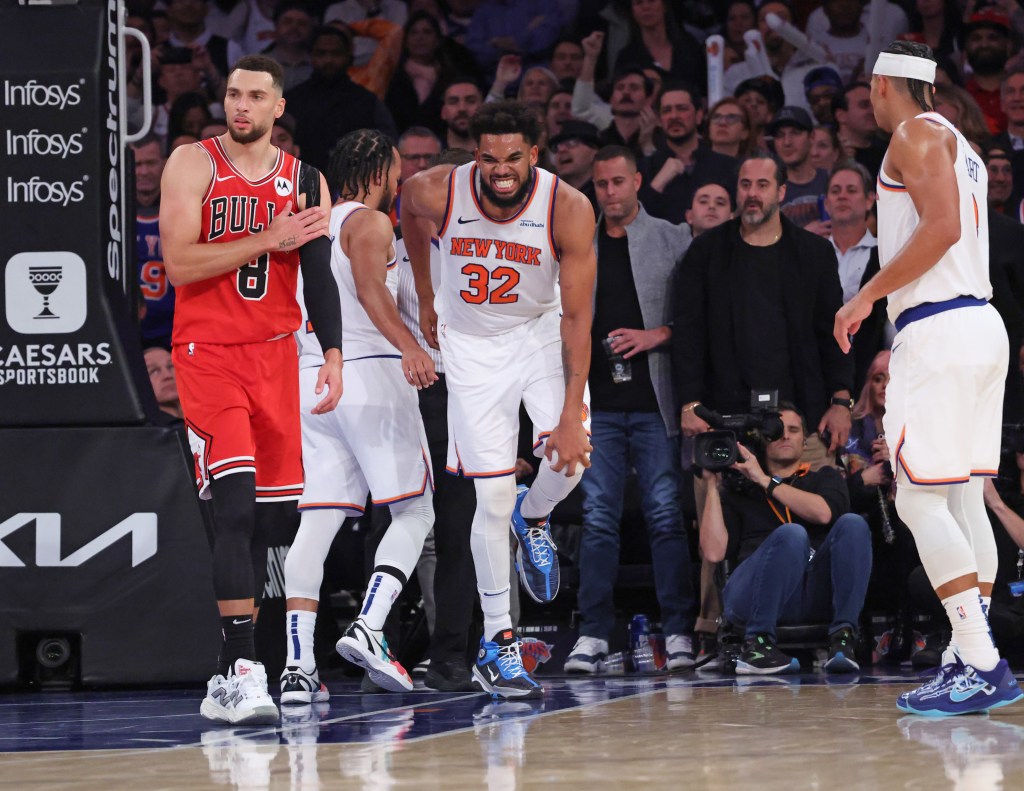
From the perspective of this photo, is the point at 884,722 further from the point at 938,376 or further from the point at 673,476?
the point at 673,476

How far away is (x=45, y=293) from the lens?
5723 millimetres

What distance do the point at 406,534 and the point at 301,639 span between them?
0.55 m

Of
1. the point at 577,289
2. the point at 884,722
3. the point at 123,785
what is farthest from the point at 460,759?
the point at 577,289

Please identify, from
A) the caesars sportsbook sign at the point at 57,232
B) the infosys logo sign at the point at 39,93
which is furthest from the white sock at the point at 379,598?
A: the infosys logo sign at the point at 39,93

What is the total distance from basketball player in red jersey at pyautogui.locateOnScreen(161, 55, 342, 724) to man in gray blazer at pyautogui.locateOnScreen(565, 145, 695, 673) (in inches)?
81.5

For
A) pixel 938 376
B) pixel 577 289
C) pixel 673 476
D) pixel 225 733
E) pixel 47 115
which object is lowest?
pixel 225 733

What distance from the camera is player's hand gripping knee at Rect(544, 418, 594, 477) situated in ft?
16.0

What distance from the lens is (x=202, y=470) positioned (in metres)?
4.39

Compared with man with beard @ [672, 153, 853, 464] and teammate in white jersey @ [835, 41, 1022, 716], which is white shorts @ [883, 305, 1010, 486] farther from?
man with beard @ [672, 153, 853, 464]

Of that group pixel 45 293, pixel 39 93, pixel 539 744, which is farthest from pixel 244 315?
pixel 39 93

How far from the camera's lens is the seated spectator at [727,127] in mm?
8039

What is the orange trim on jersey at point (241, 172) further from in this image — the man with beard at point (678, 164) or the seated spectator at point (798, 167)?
the seated spectator at point (798, 167)

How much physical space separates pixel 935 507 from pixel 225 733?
211 centimetres

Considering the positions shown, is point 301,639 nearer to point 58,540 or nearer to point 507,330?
point 58,540
